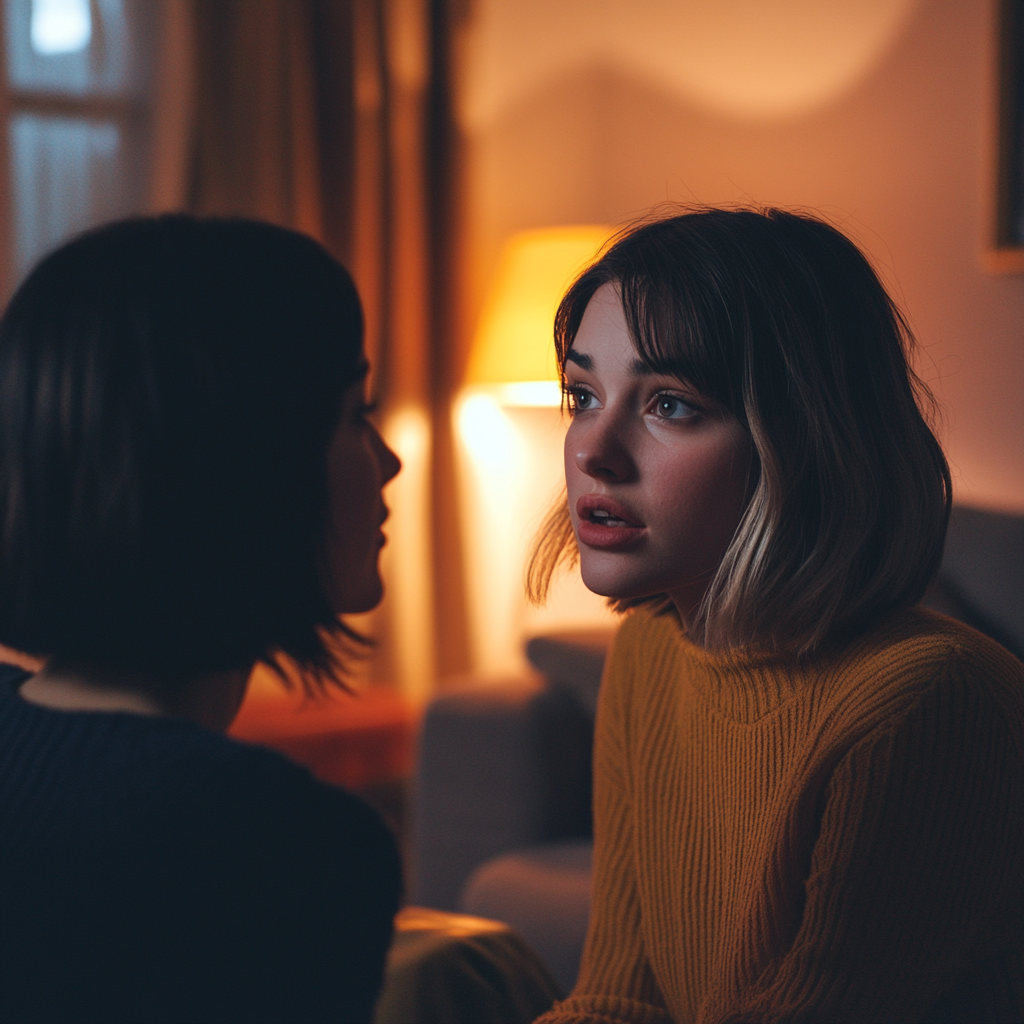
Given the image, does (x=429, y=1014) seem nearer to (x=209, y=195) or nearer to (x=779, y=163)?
(x=779, y=163)

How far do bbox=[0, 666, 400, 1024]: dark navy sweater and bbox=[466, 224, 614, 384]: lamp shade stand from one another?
1.59 metres

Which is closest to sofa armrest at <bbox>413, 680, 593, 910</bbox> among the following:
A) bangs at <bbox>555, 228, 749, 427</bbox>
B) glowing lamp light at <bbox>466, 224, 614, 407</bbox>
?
glowing lamp light at <bbox>466, 224, 614, 407</bbox>

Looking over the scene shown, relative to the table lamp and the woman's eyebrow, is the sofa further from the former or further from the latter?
the woman's eyebrow

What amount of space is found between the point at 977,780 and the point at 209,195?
222 cm

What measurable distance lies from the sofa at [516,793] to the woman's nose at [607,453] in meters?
0.82

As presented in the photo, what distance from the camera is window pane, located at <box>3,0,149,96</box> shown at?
2254 millimetres

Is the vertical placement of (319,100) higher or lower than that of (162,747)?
higher

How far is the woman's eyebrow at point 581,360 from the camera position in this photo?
84cm

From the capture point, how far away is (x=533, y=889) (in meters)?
1.47

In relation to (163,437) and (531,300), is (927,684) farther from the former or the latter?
(531,300)

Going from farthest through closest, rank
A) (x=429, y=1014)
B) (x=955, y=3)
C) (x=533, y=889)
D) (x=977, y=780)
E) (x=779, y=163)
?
(x=779, y=163) → (x=955, y=3) → (x=533, y=889) → (x=429, y=1014) → (x=977, y=780)

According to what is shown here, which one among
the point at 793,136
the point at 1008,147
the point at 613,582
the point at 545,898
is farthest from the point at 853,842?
the point at 793,136

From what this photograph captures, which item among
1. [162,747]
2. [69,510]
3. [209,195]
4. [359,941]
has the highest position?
[209,195]

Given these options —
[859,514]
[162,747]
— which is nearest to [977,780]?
[859,514]
